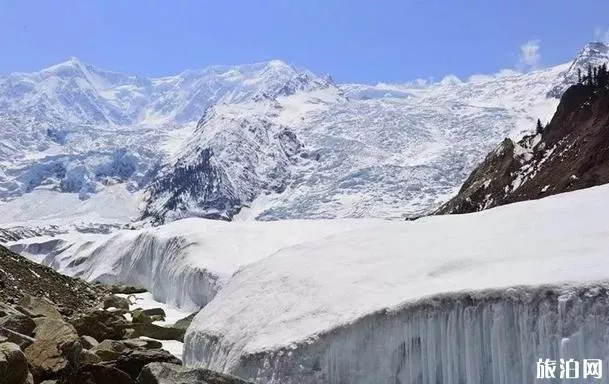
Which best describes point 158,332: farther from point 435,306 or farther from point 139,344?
point 435,306

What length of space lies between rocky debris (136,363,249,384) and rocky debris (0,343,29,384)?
7.52 feet

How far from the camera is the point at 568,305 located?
387 inches

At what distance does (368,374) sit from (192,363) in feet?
17.2

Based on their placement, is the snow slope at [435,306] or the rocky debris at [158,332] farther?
the rocky debris at [158,332]

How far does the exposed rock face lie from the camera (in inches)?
2734

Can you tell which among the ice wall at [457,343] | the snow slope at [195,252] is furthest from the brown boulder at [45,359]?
the snow slope at [195,252]

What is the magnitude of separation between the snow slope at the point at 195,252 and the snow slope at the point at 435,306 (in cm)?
1880

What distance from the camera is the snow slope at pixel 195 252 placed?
1382 inches

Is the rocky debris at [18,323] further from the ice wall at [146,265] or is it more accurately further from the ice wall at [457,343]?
the ice wall at [146,265]

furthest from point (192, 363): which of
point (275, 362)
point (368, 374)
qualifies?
point (368, 374)

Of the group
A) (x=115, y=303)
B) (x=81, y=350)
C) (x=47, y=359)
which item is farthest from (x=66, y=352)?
(x=115, y=303)

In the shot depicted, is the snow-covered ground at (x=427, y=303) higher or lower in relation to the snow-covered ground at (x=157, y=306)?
lower

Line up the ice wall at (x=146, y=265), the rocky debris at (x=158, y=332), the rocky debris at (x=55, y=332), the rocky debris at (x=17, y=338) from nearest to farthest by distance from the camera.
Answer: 1. the rocky debris at (x=17, y=338)
2. the rocky debris at (x=55, y=332)
3. the rocky debris at (x=158, y=332)
4. the ice wall at (x=146, y=265)

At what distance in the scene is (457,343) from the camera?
35.7 ft
